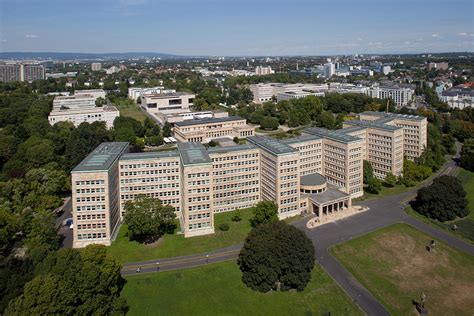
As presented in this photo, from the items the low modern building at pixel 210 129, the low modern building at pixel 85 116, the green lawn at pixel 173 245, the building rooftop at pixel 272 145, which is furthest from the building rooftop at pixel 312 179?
the low modern building at pixel 85 116

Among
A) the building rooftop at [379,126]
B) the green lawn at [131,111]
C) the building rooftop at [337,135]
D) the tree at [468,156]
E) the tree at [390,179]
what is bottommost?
the tree at [390,179]

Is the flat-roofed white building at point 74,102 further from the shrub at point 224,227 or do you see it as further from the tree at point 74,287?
the tree at point 74,287

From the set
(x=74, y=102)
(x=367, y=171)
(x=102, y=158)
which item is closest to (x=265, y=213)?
(x=102, y=158)

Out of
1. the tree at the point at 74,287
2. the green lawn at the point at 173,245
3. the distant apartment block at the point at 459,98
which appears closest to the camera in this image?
the tree at the point at 74,287

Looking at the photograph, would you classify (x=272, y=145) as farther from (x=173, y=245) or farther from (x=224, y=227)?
(x=173, y=245)

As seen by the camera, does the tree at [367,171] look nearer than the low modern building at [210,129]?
Yes

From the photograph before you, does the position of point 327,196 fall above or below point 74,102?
below
